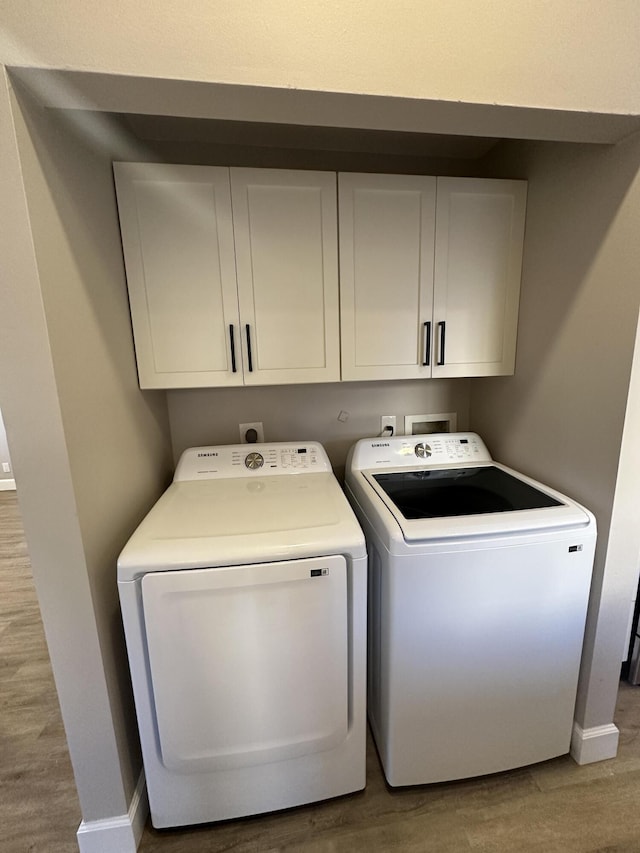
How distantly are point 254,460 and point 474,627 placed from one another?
0.99 m

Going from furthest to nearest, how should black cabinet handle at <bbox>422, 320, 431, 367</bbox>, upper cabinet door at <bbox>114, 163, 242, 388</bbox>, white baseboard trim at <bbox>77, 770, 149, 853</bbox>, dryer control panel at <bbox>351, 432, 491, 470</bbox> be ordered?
dryer control panel at <bbox>351, 432, 491, 470</bbox>, black cabinet handle at <bbox>422, 320, 431, 367</bbox>, upper cabinet door at <bbox>114, 163, 242, 388</bbox>, white baseboard trim at <bbox>77, 770, 149, 853</bbox>

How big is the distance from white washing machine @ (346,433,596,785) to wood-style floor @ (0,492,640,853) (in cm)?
8

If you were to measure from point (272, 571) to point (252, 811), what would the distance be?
0.84 meters

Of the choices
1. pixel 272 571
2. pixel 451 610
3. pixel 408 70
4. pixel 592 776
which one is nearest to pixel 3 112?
pixel 408 70

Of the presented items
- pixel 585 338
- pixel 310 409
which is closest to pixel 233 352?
pixel 310 409

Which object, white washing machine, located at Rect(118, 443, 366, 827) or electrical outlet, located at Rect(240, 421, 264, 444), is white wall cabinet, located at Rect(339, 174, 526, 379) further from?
white washing machine, located at Rect(118, 443, 366, 827)

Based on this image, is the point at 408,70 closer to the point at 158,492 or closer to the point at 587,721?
the point at 158,492

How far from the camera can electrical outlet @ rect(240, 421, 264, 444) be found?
1.79m

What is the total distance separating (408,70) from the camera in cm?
83

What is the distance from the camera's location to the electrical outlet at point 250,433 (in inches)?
70.5

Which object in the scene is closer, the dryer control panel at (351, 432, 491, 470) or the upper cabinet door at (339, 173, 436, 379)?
the upper cabinet door at (339, 173, 436, 379)

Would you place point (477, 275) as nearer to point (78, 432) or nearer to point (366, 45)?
point (366, 45)

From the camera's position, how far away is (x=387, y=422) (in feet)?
6.21

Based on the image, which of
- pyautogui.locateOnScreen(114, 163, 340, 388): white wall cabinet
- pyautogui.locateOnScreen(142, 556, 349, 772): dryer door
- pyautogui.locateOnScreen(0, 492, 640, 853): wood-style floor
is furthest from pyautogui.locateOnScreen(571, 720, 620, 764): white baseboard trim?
pyautogui.locateOnScreen(114, 163, 340, 388): white wall cabinet
